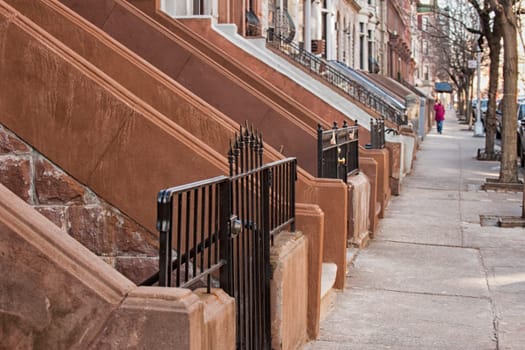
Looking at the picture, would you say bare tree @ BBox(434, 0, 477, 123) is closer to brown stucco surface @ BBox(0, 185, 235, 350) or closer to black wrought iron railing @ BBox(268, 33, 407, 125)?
black wrought iron railing @ BBox(268, 33, 407, 125)

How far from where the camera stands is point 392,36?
56.5m

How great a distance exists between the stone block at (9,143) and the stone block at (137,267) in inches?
41.8

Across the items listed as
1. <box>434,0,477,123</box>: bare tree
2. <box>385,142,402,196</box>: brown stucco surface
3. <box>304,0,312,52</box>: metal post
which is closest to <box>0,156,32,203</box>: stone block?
<box>385,142,402,196</box>: brown stucco surface

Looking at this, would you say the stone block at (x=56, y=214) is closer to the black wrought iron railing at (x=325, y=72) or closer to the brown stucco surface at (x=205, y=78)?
the brown stucco surface at (x=205, y=78)

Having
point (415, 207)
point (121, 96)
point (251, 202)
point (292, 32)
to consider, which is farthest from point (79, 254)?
point (292, 32)

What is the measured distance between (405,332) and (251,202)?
2.53m

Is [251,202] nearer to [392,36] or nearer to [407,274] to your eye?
[407,274]

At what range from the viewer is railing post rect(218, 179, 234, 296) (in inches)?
185

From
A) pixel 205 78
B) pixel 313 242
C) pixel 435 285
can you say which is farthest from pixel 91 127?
pixel 205 78

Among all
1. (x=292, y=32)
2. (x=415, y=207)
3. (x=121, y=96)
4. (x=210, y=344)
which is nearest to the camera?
(x=210, y=344)

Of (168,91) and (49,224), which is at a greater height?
(168,91)

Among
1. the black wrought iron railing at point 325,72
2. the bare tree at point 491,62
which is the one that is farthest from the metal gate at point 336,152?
the bare tree at point 491,62

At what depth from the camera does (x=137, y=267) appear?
6.01 m

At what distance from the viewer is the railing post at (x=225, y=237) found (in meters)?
4.69
